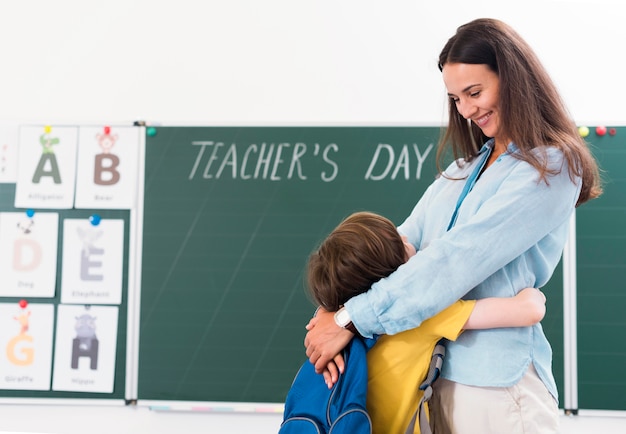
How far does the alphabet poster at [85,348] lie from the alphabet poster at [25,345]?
0.05 m

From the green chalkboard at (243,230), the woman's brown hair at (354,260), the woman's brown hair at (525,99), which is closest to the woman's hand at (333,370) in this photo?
the woman's brown hair at (354,260)

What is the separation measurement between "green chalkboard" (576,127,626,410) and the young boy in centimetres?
173

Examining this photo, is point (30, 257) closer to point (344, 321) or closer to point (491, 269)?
point (344, 321)

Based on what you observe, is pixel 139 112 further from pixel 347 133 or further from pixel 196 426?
pixel 196 426

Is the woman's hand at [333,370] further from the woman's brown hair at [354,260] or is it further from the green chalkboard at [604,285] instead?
the green chalkboard at [604,285]

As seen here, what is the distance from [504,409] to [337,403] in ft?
0.95

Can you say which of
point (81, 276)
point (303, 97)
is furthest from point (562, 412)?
point (81, 276)

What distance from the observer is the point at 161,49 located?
9.36 ft

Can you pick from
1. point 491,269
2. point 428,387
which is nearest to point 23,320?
point 428,387

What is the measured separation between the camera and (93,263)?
9.01 ft

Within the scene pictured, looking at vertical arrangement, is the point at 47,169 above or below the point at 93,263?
above

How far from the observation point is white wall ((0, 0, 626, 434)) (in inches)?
107

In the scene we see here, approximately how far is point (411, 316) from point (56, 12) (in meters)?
2.62

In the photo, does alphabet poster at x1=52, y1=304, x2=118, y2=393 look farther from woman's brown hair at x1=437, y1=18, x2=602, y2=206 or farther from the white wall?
woman's brown hair at x1=437, y1=18, x2=602, y2=206
